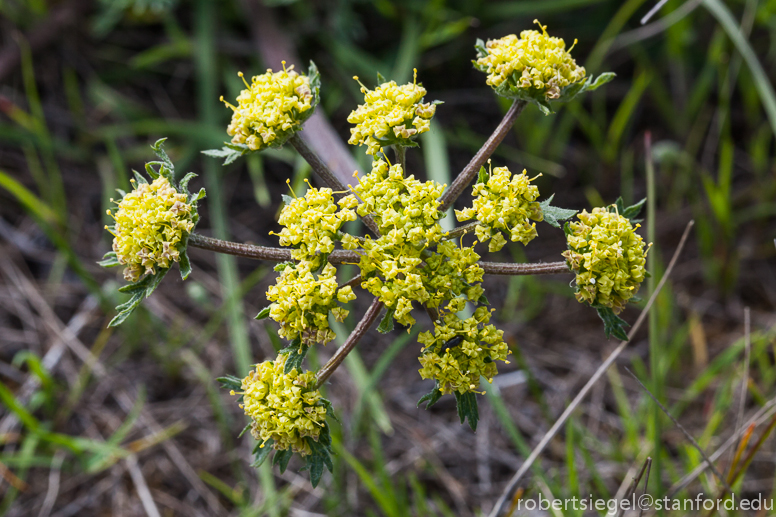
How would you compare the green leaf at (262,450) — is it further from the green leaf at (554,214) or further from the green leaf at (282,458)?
the green leaf at (554,214)

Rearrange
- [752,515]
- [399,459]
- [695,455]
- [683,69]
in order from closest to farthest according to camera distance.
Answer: [695,455] → [752,515] → [399,459] → [683,69]

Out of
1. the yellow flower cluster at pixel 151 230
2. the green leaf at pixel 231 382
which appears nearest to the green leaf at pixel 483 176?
the yellow flower cluster at pixel 151 230

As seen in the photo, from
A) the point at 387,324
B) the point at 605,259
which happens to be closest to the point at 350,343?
the point at 387,324

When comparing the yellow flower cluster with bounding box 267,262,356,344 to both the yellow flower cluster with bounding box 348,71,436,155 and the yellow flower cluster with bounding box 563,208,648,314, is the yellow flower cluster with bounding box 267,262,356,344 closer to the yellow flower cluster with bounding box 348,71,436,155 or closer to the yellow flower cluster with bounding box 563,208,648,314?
the yellow flower cluster with bounding box 348,71,436,155

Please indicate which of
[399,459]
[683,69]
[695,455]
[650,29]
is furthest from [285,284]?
[683,69]

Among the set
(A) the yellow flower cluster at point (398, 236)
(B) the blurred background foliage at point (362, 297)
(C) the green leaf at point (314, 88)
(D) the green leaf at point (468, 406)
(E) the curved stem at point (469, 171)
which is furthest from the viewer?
(B) the blurred background foliage at point (362, 297)

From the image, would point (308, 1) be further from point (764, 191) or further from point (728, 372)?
point (728, 372)

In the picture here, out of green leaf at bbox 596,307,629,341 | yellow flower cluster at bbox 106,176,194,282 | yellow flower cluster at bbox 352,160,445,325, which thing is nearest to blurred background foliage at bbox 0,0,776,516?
green leaf at bbox 596,307,629,341
